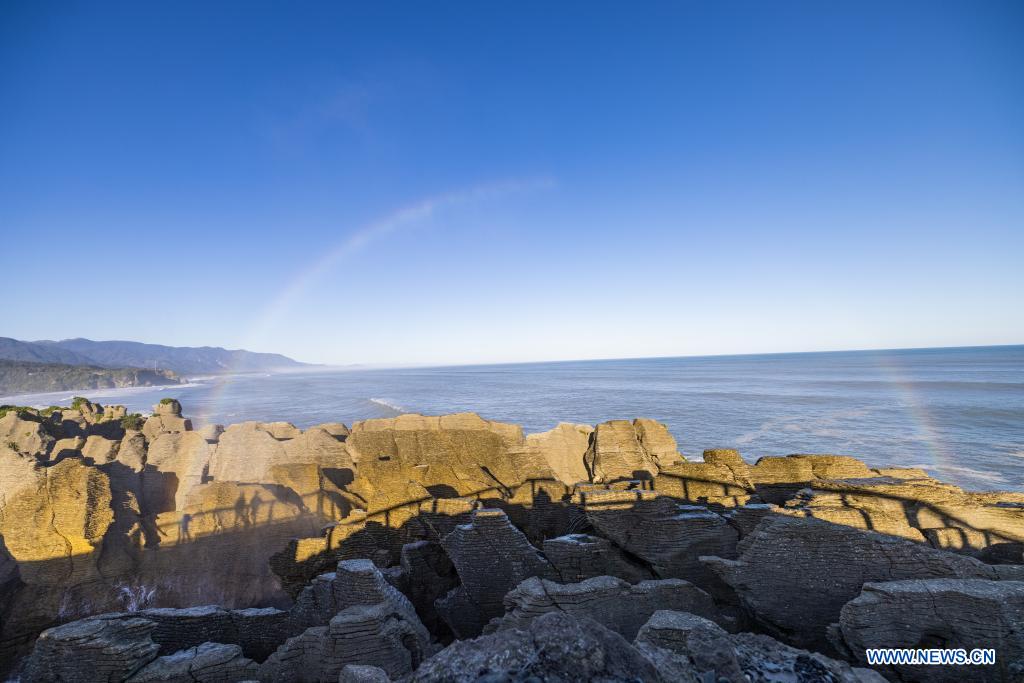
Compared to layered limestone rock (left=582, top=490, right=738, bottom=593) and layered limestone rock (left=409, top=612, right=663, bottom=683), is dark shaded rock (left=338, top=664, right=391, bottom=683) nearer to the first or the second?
layered limestone rock (left=409, top=612, right=663, bottom=683)

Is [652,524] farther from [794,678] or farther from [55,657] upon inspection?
[55,657]

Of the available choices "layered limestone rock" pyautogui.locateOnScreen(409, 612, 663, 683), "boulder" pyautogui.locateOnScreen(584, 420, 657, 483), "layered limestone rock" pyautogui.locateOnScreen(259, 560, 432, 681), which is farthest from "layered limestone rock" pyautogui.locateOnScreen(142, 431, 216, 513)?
"layered limestone rock" pyautogui.locateOnScreen(409, 612, 663, 683)

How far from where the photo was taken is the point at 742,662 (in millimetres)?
3932

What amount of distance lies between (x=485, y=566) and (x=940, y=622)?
5.66m

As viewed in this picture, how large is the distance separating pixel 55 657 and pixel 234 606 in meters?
3.80

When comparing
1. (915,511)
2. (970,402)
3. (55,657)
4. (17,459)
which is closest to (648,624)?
(915,511)

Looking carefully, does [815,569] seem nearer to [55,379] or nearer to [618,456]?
[618,456]

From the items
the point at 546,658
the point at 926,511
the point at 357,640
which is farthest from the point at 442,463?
the point at 926,511

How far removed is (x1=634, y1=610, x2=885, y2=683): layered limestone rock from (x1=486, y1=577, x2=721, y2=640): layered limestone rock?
137cm

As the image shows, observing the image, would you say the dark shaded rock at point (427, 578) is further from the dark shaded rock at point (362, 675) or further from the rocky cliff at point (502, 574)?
the dark shaded rock at point (362, 675)

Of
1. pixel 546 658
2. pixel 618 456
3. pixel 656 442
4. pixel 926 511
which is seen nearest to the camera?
pixel 546 658

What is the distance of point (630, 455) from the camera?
12.8 m

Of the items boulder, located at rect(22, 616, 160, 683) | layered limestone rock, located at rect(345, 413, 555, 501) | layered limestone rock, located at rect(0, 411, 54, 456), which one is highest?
layered limestone rock, located at rect(0, 411, 54, 456)

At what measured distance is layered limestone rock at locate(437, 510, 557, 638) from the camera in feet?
23.2
